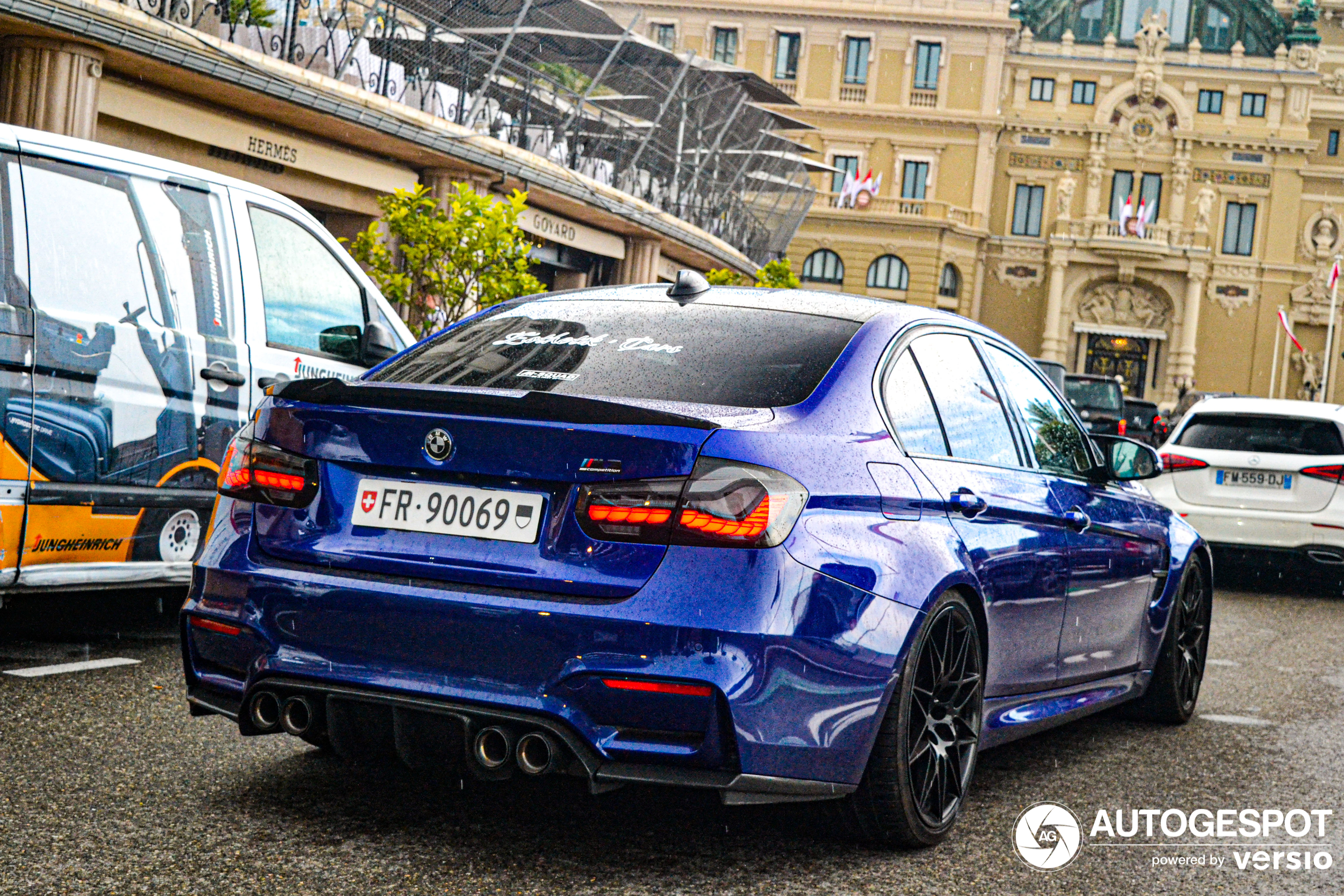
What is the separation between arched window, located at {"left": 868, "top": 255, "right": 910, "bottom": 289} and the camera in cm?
6325

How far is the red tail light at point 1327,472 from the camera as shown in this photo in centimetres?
1141

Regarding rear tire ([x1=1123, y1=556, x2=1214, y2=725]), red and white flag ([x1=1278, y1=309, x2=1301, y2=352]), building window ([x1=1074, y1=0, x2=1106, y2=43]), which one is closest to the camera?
rear tire ([x1=1123, y1=556, x2=1214, y2=725])

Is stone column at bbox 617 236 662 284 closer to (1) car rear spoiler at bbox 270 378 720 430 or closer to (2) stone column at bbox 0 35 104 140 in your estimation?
(2) stone column at bbox 0 35 104 140

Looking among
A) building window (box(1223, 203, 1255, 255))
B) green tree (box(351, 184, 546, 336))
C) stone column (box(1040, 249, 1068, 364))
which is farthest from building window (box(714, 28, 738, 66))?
green tree (box(351, 184, 546, 336))

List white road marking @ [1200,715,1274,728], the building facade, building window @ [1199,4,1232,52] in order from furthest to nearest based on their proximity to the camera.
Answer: building window @ [1199,4,1232,52] < the building facade < white road marking @ [1200,715,1274,728]

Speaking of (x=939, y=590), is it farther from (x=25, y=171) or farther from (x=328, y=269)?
(x=328, y=269)

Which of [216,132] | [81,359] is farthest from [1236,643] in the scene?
[216,132]

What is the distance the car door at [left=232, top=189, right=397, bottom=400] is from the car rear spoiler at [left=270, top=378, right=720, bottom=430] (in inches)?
104

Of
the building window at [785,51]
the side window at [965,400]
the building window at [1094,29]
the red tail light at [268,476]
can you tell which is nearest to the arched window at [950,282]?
the building window at [785,51]

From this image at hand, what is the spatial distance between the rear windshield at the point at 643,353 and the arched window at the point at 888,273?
59.8 m

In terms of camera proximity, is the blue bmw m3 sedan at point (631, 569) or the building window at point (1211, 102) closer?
the blue bmw m3 sedan at point (631, 569)

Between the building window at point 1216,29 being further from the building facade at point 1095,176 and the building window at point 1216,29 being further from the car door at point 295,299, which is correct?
the car door at point 295,299

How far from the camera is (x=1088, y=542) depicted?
4.94 meters

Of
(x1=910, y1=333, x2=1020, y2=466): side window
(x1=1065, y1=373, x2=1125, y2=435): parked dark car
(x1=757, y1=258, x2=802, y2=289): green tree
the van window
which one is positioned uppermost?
(x1=757, y1=258, x2=802, y2=289): green tree
